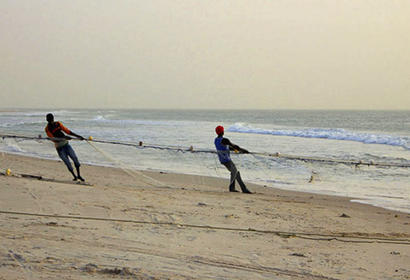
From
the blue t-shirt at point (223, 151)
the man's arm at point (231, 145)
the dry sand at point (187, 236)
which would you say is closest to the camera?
the dry sand at point (187, 236)

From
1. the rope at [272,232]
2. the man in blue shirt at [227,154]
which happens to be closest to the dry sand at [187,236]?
the rope at [272,232]

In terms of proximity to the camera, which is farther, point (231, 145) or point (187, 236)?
point (231, 145)

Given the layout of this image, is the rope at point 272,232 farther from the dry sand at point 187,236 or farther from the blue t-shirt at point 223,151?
the blue t-shirt at point 223,151

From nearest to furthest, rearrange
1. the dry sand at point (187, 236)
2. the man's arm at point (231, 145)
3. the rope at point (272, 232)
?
the dry sand at point (187, 236)
the rope at point (272, 232)
the man's arm at point (231, 145)

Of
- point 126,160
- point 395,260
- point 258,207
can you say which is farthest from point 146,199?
point 126,160

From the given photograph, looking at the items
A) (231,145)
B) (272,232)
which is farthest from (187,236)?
(231,145)

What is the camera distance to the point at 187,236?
197 inches

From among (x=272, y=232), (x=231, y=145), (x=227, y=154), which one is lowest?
(x=272, y=232)

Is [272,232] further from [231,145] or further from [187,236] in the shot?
[231,145]

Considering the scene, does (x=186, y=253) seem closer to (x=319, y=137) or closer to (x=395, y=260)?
(x=395, y=260)

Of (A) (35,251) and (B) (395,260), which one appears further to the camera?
(B) (395,260)

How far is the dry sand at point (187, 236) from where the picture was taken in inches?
153

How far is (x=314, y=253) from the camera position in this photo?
466cm

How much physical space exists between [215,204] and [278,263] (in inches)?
119
